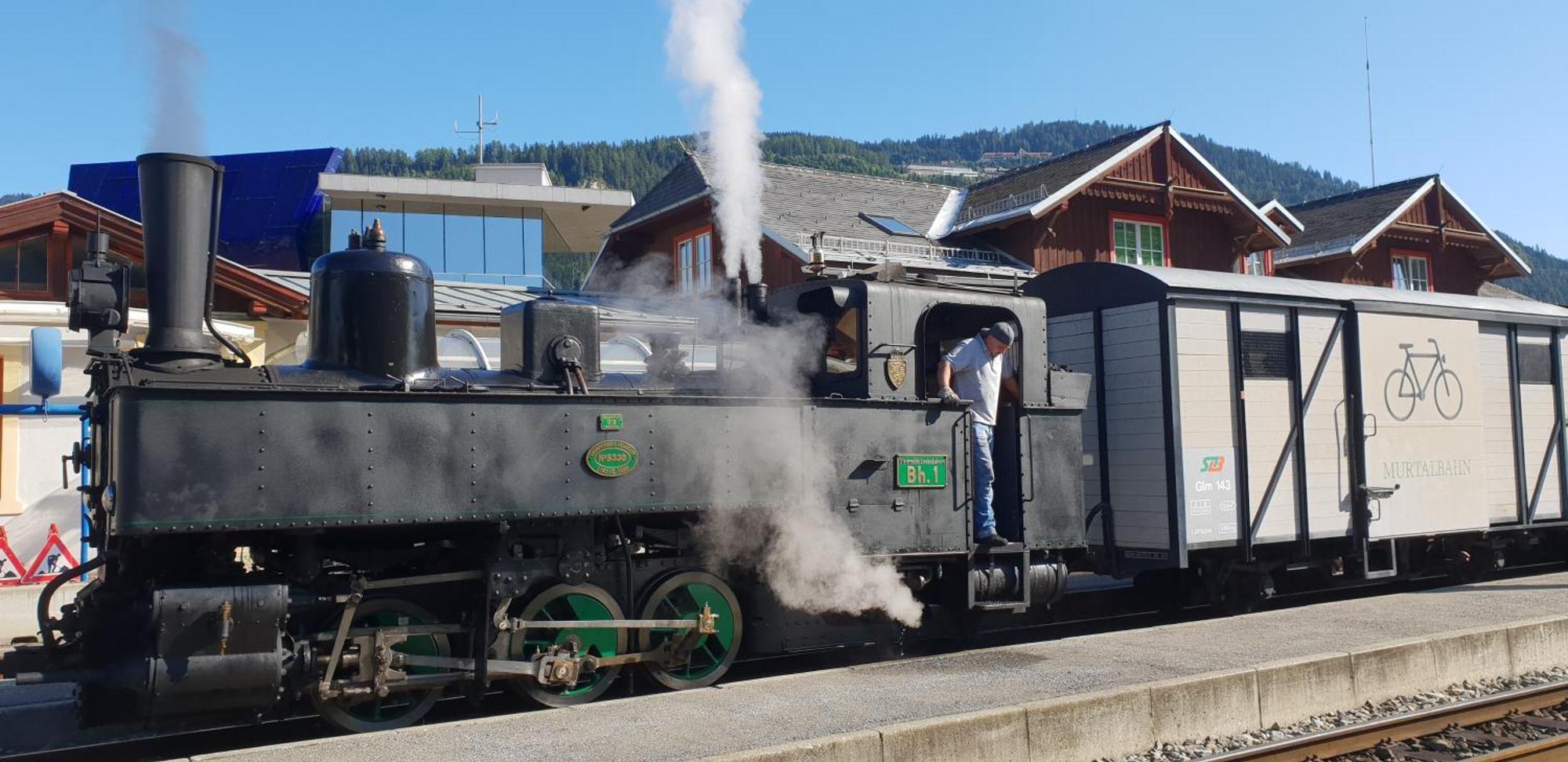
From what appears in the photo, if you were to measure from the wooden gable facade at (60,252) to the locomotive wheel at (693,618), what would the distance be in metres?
9.54

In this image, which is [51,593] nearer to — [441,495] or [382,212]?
[441,495]

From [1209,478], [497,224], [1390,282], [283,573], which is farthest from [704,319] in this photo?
[1390,282]

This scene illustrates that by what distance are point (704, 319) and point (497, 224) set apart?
18769 mm

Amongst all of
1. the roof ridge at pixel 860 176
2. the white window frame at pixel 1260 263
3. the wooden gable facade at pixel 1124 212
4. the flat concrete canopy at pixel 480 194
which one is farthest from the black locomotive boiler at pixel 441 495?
the white window frame at pixel 1260 263

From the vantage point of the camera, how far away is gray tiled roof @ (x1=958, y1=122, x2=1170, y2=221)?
2216 centimetres

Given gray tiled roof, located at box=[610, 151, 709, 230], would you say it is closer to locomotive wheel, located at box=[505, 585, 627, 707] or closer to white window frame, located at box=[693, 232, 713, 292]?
white window frame, located at box=[693, 232, 713, 292]

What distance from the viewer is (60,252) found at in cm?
1405

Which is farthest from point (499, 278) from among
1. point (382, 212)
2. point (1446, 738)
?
point (1446, 738)

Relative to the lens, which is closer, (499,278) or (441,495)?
(441,495)

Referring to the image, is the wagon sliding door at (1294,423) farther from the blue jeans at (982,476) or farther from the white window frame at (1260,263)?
the white window frame at (1260,263)

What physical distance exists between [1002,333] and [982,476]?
0.97 metres

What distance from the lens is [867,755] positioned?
5059mm

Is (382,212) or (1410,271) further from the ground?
(382,212)

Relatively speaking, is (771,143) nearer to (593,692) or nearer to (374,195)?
(374,195)
